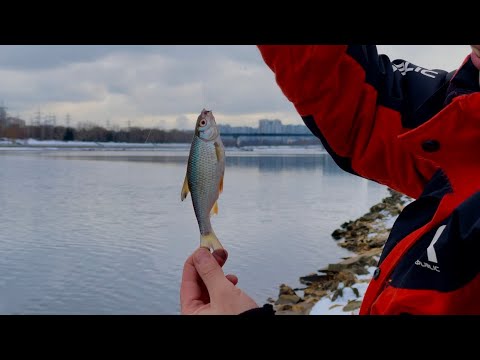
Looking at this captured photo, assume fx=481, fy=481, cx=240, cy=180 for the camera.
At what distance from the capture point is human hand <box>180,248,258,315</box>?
126cm

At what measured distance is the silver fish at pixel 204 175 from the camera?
48.5 inches

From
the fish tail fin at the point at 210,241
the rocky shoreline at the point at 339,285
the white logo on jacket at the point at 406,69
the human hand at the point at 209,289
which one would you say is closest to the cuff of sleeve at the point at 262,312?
the human hand at the point at 209,289

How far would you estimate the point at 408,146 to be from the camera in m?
1.69

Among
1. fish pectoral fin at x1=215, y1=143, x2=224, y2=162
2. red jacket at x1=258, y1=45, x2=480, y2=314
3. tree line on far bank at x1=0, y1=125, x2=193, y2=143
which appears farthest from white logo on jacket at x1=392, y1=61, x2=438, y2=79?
fish pectoral fin at x1=215, y1=143, x2=224, y2=162

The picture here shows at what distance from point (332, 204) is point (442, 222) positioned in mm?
16631

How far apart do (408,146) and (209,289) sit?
873 mm

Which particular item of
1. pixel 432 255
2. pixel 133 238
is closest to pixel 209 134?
pixel 432 255

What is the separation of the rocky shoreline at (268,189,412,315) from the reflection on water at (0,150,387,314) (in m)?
0.33

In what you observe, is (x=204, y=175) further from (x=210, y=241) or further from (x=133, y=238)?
(x=133, y=238)

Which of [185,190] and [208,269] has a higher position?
[185,190]
